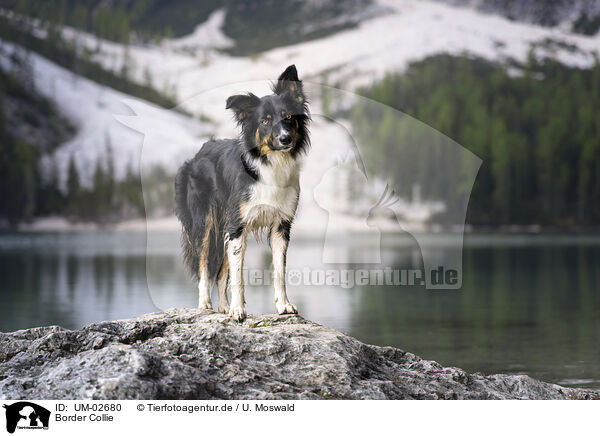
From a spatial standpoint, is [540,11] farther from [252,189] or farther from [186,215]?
[252,189]

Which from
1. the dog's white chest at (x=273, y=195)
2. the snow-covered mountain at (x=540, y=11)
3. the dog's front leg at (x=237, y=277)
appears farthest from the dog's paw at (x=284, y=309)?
the snow-covered mountain at (x=540, y=11)

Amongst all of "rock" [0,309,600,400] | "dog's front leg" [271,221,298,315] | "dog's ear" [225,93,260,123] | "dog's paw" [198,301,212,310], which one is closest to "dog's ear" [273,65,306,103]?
"dog's ear" [225,93,260,123]

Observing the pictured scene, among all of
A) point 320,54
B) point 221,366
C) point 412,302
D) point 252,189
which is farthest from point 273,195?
point 320,54

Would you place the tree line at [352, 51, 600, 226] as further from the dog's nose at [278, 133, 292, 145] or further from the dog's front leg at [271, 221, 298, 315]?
the dog's nose at [278, 133, 292, 145]

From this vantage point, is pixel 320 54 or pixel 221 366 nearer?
pixel 221 366

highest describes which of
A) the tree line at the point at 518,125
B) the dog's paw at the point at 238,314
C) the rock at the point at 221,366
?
the tree line at the point at 518,125

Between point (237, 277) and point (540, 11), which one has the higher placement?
point (540, 11)

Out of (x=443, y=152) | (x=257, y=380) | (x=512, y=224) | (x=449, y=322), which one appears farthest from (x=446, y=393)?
(x=512, y=224)
